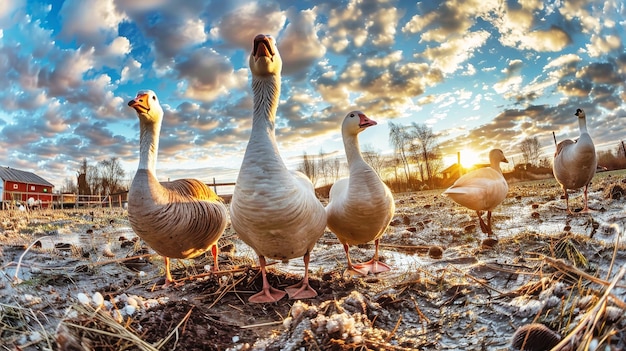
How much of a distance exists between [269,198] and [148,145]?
3.01 metres

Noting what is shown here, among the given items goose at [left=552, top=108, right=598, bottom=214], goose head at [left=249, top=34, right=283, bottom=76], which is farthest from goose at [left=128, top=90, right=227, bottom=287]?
goose at [left=552, top=108, right=598, bottom=214]

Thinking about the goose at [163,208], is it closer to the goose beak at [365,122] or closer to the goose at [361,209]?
the goose at [361,209]

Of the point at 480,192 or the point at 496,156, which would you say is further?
the point at 496,156

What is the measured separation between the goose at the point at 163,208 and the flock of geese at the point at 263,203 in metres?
0.01

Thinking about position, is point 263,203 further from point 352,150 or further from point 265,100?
point 352,150

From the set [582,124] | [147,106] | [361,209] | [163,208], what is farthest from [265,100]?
[582,124]

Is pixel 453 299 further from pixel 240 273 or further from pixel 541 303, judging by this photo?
pixel 240 273

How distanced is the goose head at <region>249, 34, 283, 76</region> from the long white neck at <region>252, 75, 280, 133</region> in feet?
0.30

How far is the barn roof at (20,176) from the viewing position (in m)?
54.8

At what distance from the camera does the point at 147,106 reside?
5.29 m

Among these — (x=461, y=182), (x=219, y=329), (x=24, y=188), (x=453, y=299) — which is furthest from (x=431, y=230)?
(x=24, y=188)

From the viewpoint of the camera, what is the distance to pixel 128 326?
7.61 feet

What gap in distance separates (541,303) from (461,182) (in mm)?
7030

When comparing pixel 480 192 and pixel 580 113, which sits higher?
pixel 580 113
